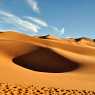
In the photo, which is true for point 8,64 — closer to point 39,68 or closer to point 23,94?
point 39,68

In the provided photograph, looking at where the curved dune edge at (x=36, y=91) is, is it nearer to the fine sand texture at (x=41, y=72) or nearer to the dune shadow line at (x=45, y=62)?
the fine sand texture at (x=41, y=72)

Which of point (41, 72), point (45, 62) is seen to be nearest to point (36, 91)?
point (41, 72)

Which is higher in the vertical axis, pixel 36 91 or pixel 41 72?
pixel 41 72

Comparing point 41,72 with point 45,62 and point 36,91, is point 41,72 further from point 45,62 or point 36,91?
point 36,91

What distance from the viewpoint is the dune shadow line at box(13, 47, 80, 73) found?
57.7ft

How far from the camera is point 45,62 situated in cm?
1864

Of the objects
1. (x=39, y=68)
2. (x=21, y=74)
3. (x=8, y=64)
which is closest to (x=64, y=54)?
(x=39, y=68)

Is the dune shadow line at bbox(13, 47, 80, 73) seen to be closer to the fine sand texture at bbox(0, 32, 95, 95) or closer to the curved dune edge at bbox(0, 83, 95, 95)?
the fine sand texture at bbox(0, 32, 95, 95)

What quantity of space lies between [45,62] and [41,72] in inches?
98.3

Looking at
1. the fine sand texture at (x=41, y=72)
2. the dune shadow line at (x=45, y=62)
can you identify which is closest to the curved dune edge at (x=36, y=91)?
the fine sand texture at (x=41, y=72)

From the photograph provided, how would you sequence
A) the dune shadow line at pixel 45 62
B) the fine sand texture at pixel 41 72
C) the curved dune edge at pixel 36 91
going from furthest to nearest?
the dune shadow line at pixel 45 62
the fine sand texture at pixel 41 72
the curved dune edge at pixel 36 91

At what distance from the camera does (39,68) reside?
17.6 meters

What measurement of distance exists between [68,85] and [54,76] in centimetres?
225

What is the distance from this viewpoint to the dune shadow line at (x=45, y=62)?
57.7 feet
